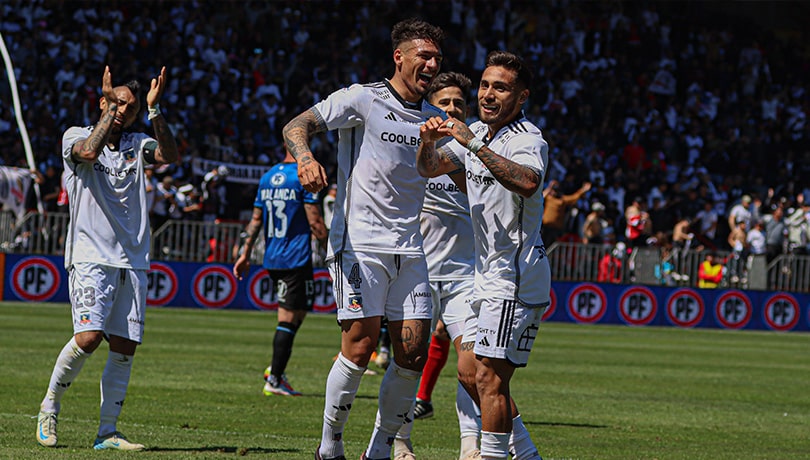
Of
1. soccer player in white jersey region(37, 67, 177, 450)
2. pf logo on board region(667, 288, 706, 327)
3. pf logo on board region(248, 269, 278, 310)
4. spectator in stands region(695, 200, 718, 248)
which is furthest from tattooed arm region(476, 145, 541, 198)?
spectator in stands region(695, 200, 718, 248)

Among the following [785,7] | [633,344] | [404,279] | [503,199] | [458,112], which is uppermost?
[785,7]

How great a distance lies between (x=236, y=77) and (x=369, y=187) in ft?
87.4

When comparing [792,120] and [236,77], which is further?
[792,120]

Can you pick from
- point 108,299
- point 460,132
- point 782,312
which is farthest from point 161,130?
point 782,312

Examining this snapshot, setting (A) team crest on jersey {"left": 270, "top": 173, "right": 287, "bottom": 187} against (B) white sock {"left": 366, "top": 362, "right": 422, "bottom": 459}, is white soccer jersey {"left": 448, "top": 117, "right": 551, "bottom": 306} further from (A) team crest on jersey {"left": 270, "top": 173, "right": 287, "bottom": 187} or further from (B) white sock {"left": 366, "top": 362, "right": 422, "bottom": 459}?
(A) team crest on jersey {"left": 270, "top": 173, "right": 287, "bottom": 187}

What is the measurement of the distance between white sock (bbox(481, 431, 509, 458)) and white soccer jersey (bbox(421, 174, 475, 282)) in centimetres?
255

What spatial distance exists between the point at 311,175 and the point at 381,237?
2.85 feet

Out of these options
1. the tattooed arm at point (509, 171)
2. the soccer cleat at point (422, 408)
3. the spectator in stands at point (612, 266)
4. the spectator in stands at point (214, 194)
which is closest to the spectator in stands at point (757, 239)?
the spectator in stands at point (612, 266)

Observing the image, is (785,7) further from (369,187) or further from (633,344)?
(369,187)

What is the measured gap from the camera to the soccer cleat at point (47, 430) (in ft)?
27.5

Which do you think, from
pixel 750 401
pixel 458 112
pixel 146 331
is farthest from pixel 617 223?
pixel 458 112

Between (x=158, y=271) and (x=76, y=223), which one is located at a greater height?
(x=76, y=223)

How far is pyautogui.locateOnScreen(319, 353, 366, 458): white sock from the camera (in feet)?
24.7

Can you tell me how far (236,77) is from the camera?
1321 inches
